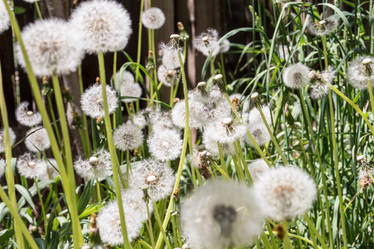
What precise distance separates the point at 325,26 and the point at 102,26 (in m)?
0.64

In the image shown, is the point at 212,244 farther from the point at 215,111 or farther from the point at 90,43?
the point at 215,111

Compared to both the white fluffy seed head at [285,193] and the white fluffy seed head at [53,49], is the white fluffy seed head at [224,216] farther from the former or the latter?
the white fluffy seed head at [53,49]

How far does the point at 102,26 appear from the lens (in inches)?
25.2

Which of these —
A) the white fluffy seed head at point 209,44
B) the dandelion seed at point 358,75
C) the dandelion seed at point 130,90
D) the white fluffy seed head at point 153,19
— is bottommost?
the dandelion seed at point 130,90

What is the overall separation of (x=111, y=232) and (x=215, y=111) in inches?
14.4

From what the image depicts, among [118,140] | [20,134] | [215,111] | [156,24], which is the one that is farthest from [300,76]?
[20,134]

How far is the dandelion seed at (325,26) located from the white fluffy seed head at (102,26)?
54cm

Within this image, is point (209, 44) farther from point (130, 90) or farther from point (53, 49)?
point (53, 49)

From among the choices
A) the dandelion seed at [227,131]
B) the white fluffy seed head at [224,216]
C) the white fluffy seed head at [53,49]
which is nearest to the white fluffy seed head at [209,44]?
the dandelion seed at [227,131]

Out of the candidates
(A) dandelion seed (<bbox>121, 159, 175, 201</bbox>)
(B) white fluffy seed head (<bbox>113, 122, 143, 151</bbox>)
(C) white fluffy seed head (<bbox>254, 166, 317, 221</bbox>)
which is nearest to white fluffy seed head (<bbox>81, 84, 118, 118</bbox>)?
(B) white fluffy seed head (<bbox>113, 122, 143, 151</bbox>)

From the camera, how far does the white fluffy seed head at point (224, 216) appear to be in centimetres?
43

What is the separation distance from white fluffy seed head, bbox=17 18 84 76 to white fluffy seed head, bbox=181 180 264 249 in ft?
0.72

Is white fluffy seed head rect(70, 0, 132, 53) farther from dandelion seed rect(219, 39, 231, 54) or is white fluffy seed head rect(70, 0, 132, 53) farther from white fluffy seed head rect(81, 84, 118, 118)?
dandelion seed rect(219, 39, 231, 54)

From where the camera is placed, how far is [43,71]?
51 centimetres
